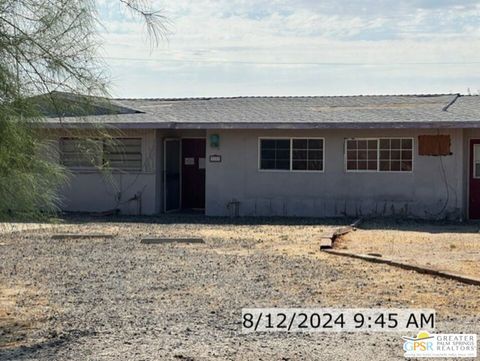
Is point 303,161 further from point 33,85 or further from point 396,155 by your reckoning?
point 33,85

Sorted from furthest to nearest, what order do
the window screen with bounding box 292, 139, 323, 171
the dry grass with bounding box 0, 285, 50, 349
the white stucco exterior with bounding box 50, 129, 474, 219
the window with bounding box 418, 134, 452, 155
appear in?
1. the window screen with bounding box 292, 139, 323, 171
2. the white stucco exterior with bounding box 50, 129, 474, 219
3. the window with bounding box 418, 134, 452, 155
4. the dry grass with bounding box 0, 285, 50, 349

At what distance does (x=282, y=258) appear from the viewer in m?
13.4

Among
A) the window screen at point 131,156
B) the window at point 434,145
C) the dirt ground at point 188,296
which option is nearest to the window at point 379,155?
the window at point 434,145

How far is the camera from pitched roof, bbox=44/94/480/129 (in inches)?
816

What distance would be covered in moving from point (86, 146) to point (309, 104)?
16.5m

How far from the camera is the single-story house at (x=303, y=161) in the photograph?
2083 centimetres

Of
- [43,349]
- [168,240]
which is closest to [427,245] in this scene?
[168,240]

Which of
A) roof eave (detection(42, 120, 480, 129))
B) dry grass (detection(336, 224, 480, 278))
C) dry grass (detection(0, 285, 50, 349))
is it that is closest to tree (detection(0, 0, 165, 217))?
dry grass (detection(0, 285, 50, 349))

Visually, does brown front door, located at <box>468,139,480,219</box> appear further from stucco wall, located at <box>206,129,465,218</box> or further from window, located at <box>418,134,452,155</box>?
window, located at <box>418,134,452,155</box>

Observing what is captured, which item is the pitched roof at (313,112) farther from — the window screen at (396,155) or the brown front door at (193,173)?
the brown front door at (193,173)

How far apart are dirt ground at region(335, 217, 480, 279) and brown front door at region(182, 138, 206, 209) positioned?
6522 mm

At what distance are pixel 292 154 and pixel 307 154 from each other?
433 mm

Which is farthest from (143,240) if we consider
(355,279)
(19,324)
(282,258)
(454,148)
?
(454,148)

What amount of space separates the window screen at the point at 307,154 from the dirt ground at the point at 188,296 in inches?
216
